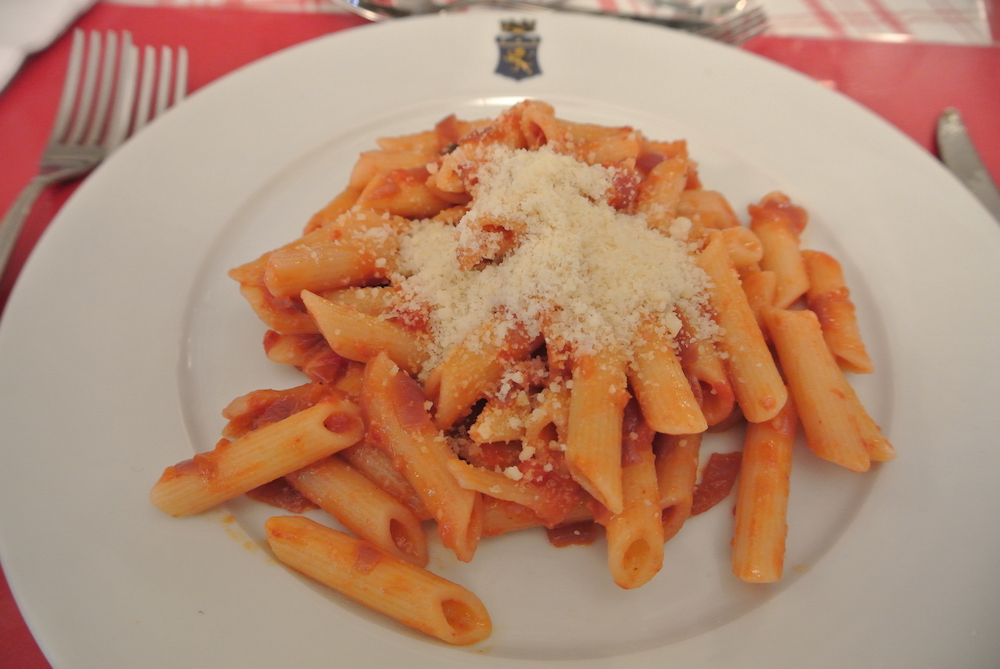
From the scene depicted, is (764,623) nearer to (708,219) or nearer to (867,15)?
(708,219)

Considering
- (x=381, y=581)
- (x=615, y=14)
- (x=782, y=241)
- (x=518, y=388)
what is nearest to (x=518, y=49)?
(x=615, y=14)

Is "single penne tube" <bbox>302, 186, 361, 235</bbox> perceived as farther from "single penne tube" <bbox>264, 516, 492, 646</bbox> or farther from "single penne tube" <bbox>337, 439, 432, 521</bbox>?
"single penne tube" <bbox>264, 516, 492, 646</bbox>

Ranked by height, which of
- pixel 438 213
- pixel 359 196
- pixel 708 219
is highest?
pixel 359 196

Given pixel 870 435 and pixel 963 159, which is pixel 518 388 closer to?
pixel 870 435

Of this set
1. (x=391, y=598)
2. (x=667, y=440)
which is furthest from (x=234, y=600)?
(x=667, y=440)

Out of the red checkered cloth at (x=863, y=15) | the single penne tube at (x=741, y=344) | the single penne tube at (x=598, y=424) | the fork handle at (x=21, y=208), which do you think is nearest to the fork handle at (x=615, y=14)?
the red checkered cloth at (x=863, y=15)

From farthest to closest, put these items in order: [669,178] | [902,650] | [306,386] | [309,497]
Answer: [669,178] < [306,386] < [309,497] < [902,650]

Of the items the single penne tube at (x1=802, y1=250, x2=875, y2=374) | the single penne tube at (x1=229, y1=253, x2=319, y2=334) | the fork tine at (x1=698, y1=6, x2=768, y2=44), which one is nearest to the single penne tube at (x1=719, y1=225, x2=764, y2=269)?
the single penne tube at (x1=802, y1=250, x2=875, y2=374)
